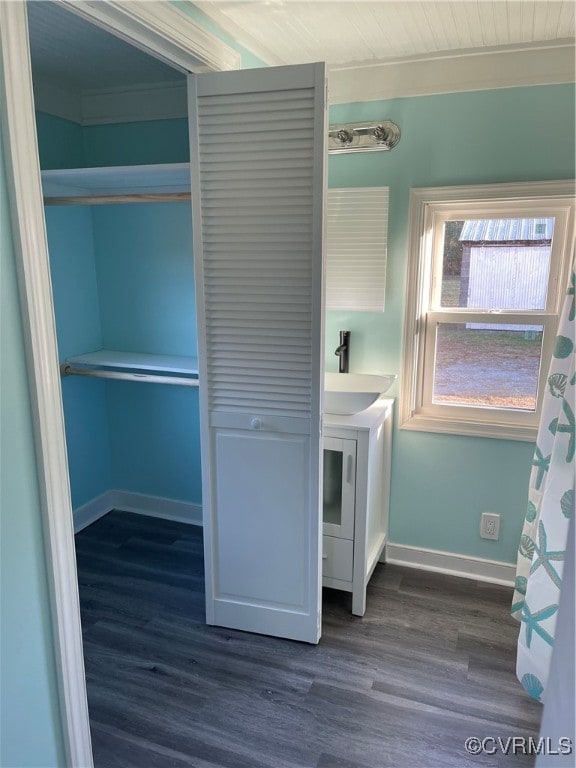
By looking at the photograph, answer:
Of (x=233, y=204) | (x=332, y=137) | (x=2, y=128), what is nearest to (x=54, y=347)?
(x=2, y=128)

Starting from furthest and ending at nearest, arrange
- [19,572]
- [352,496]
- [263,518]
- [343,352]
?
[343,352] < [352,496] < [263,518] < [19,572]

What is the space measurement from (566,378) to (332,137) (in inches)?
59.4

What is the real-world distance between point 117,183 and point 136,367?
0.91 meters

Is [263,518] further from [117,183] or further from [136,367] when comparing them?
[117,183]

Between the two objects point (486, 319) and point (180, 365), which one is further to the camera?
point (180, 365)

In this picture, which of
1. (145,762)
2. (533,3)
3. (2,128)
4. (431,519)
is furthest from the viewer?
(431,519)

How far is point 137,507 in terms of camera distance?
135 inches

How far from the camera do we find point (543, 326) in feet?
8.05

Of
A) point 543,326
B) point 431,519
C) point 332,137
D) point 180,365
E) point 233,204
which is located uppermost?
point 332,137

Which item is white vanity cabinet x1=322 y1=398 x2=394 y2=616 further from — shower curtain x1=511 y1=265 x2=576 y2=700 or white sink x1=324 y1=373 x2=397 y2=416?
shower curtain x1=511 y1=265 x2=576 y2=700

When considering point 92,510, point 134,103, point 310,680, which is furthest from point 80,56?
point 310,680

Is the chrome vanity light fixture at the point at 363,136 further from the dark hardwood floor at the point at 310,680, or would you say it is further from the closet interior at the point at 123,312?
the dark hardwood floor at the point at 310,680

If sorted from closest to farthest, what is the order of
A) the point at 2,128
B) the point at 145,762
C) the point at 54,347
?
the point at 2,128
the point at 54,347
the point at 145,762

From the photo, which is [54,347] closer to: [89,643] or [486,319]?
[89,643]
